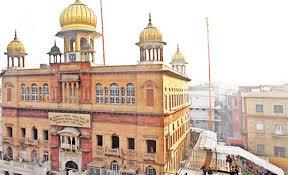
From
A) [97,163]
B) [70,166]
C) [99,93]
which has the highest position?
[99,93]

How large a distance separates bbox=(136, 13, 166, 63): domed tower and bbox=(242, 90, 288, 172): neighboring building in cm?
1742

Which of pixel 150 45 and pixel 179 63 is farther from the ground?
pixel 179 63

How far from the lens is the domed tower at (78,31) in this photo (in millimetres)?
26719

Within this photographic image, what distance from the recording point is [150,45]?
2464cm

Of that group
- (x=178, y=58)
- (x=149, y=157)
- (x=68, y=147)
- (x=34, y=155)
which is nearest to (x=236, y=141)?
(x=178, y=58)

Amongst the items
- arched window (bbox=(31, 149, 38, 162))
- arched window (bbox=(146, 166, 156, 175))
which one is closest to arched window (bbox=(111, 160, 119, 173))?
arched window (bbox=(146, 166, 156, 175))

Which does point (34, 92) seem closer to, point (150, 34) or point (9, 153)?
point (9, 153)

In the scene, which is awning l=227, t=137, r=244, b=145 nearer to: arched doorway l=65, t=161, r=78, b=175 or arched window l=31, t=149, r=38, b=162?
arched doorway l=65, t=161, r=78, b=175

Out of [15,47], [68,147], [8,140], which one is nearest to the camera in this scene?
[68,147]

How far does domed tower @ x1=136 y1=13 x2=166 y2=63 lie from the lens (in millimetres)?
24594

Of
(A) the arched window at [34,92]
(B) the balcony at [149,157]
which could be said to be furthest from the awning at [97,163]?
(A) the arched window at [34,92]

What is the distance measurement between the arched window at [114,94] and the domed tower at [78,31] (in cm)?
388

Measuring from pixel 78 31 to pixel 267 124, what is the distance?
2564 centimetres

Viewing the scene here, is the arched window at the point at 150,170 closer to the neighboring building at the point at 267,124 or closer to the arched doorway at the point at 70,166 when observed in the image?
the arched doorway at the point at 70,166
